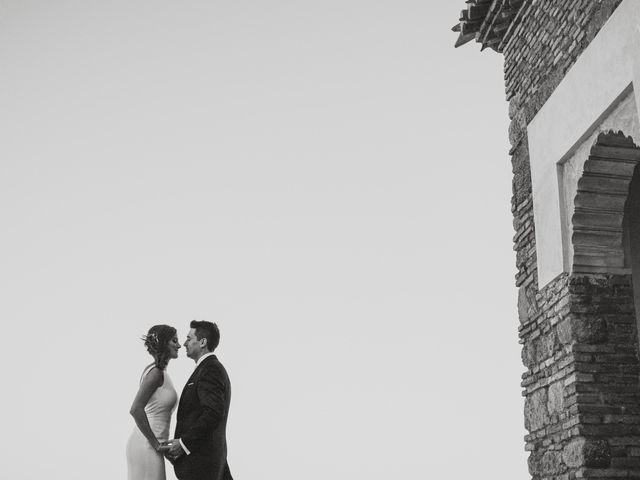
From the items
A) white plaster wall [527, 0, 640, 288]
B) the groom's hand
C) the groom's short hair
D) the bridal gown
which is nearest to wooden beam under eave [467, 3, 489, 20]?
white plaster wall [527, 0, 640, 288]

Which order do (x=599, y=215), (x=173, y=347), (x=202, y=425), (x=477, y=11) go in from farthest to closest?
(x=477, y=11) < (x=599, y=215) < (x=173, y=347) < (x=202, y=425)

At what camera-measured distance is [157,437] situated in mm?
4977

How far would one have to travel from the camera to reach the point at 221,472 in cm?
492

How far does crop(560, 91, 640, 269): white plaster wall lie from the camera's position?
555 centimetres

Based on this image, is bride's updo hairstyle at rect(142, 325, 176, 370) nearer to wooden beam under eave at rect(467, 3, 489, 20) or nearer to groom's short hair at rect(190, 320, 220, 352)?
groom's short hair at rect(190, 320, 220, 352)

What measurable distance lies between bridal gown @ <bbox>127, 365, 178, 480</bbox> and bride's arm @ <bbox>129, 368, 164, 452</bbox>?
0.04m

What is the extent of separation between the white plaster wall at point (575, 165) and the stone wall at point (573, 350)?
35cm

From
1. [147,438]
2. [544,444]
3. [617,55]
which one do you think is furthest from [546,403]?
[147,438]

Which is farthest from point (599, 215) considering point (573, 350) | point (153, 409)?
point (153, 409)

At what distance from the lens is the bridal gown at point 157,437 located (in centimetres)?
485

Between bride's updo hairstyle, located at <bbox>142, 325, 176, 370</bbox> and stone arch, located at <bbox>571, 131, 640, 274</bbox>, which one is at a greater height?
stone arch, located at <bbox>571, 131, 640, 274</bbox>

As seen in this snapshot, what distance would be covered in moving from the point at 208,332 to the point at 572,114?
3.33m

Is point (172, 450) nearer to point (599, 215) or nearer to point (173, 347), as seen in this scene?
point (173, 347)

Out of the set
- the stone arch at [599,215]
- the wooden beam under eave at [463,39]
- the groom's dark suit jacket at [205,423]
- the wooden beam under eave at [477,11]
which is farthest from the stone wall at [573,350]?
the groom's dark suit jacket at [205,423]
